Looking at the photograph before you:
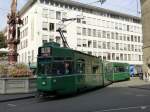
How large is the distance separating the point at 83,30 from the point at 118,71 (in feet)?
122

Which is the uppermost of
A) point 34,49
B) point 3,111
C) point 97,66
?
point 34,49

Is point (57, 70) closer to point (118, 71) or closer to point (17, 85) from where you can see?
point (17, 85)

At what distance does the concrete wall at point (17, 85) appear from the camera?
22672mm

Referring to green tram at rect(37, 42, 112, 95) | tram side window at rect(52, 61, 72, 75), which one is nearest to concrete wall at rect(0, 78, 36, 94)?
green tram at rect(37, 42, 112, 95)

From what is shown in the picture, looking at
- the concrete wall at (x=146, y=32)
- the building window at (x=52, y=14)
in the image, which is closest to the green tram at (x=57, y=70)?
the concrete wall at (x=146, y=32)

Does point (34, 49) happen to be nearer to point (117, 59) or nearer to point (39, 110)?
point (117, 59)

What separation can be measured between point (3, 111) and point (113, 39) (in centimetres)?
7385

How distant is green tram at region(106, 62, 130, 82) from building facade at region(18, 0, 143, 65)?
63.1 feet

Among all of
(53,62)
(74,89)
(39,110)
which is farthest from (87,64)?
(39,110)

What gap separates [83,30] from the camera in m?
78.3

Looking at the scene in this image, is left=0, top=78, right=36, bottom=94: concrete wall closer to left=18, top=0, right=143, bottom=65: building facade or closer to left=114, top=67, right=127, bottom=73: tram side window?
left=114, top=67, right=127, bottom=73: tram side window

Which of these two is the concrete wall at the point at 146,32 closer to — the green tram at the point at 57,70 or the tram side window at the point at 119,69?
the tram side window at the point at 119,69

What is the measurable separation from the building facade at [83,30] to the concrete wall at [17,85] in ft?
125

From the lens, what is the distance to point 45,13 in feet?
233
